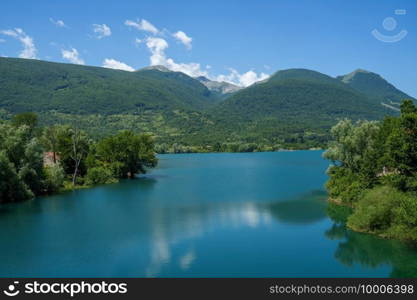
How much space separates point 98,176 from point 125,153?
910 cm

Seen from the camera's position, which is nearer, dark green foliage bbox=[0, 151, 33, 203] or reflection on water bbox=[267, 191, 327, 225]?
reflection on water bbox=[267, 191, 327, 225]

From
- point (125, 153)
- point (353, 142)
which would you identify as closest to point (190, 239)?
point (353, 142)

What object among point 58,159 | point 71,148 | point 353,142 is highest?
point 353,142

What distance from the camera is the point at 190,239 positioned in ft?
100

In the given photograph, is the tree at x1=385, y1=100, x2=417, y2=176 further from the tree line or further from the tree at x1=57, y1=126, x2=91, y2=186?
the tree at x1=57, y1=126, x2=91, y2=186

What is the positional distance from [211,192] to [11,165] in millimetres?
25905

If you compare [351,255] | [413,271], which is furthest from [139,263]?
[413,271]

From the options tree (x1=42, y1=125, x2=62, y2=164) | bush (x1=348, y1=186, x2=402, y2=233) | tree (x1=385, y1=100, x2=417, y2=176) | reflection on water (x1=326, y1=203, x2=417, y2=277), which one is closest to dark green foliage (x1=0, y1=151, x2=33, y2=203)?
tree (x1=42, y1=125, x2=62, y2=164)

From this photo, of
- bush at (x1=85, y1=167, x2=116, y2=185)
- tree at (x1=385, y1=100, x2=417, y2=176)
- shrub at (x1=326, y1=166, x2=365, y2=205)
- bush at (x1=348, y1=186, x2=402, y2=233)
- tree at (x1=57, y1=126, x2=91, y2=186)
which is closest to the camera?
bush at (x1=348, y1=186, x2=402, y2=233)

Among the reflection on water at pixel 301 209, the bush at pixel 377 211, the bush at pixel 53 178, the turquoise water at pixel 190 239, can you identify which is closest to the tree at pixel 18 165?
the bush at pixel 53 178

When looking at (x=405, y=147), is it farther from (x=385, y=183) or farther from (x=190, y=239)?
(x=190, y=239)

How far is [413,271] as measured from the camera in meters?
23.6

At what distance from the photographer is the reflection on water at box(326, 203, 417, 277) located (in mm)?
24562

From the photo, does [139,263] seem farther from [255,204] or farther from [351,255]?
[255,204]
